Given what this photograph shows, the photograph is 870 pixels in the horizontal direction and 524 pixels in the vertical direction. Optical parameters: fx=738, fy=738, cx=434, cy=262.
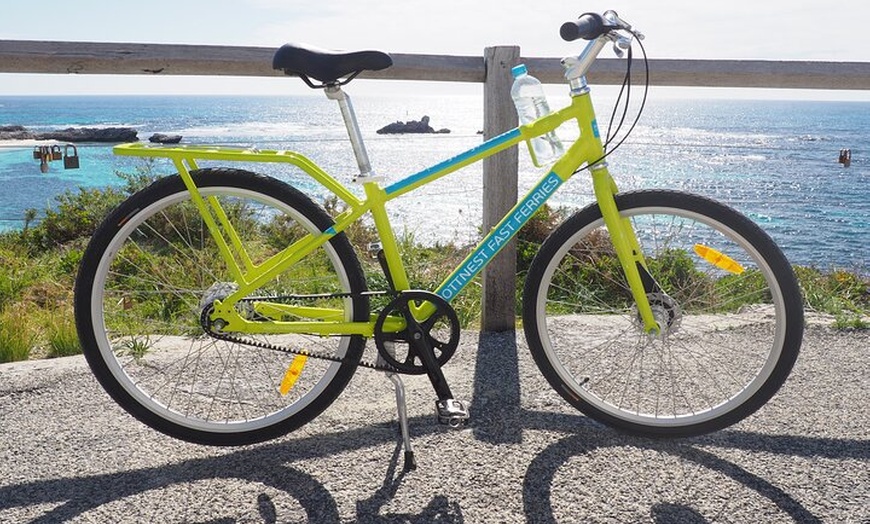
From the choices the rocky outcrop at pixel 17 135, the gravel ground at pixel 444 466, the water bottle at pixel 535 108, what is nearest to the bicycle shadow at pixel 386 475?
the gravel ground at pixel 444 466

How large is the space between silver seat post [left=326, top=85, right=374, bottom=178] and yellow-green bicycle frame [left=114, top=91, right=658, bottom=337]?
54 millimetres

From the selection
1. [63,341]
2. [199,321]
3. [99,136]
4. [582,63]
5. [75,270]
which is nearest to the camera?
[582,63]

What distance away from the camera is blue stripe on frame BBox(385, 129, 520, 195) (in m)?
2.42

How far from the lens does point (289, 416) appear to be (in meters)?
2.59

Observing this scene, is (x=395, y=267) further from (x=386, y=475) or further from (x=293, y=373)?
(x=386, y=475)

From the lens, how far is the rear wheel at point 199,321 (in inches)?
96.2

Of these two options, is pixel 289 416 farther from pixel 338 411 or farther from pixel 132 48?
pixel 132 48

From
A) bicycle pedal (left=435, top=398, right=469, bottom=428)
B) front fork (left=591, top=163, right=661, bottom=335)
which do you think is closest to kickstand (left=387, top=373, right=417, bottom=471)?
bicycle pedal (left=435, top=398, right=469, bottom=428)

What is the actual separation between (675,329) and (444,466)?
3.01ft

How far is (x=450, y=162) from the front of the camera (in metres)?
2.44

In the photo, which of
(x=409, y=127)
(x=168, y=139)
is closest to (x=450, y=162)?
(x=168, y=139)

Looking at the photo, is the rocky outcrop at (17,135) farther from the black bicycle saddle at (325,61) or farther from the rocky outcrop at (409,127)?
the rocky outcrop at (409,127)

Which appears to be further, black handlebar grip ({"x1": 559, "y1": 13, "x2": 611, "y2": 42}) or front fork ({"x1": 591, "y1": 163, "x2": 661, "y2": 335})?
front fork ({"x1": 591, "y1": 163, "x2": 661, "y2": 335})

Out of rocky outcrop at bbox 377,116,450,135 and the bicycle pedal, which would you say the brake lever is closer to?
the bicycle pedal
